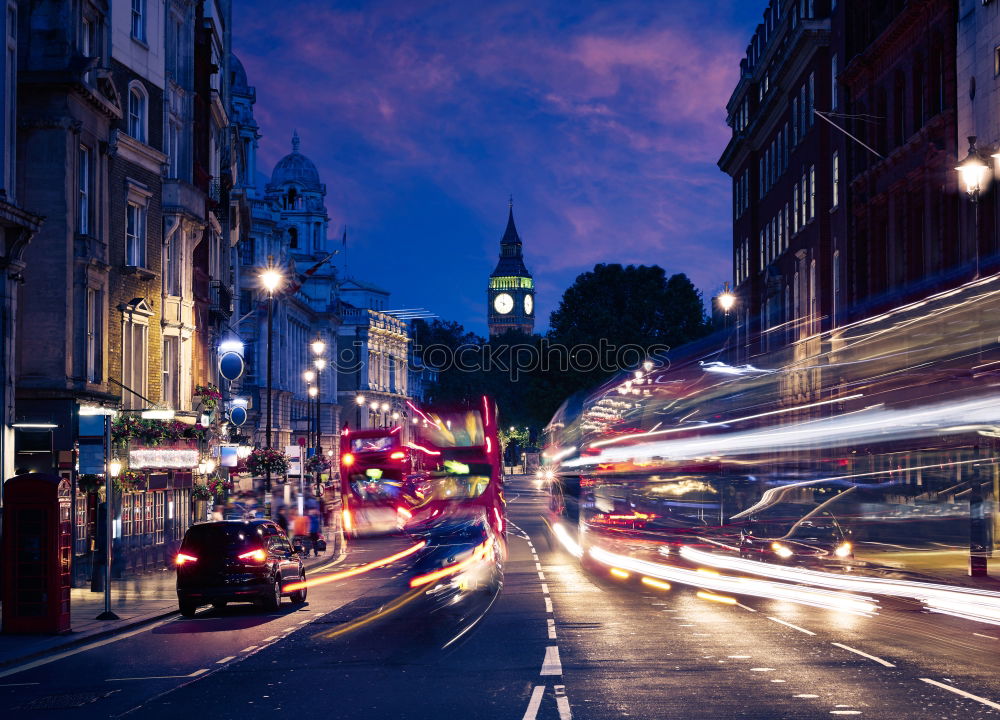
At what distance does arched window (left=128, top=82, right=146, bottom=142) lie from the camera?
4056cm

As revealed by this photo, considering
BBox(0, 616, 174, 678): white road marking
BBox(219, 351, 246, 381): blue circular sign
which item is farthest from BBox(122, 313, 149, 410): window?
BBox(0, 616, 174, 678): white road marking

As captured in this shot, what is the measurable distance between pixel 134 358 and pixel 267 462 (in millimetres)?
14068

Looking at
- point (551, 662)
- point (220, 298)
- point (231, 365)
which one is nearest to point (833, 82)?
point (220, 298)

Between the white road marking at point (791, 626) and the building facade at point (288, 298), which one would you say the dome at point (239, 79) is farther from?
the white road marking at point (791, 626)

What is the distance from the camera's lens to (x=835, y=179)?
195 ft

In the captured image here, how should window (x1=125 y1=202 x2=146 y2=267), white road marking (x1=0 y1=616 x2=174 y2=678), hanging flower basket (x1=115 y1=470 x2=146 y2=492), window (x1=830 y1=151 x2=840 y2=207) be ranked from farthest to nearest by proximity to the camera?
window (x1=830 y1=151 x2=840 y2=207)
window (x1=125 y1=202 x2=146 y2=267)
hanging flower basket (x1=115 y1=470 x2=146 y2=492)
white road marking (x1=0 y1=616 x2=174 y2=678)

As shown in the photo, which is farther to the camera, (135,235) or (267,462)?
(267,462)

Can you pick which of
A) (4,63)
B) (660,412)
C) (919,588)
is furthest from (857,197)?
(4,63)

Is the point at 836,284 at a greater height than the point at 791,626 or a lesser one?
greater

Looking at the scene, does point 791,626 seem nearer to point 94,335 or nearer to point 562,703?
point 562,703

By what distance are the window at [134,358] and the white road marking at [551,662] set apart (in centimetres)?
2256

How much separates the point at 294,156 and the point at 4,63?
12388cm

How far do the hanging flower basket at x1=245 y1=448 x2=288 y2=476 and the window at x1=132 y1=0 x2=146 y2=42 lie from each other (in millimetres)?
17467

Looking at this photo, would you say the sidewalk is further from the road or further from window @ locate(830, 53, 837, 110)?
window @ locate(830, 53, 837, 110)
